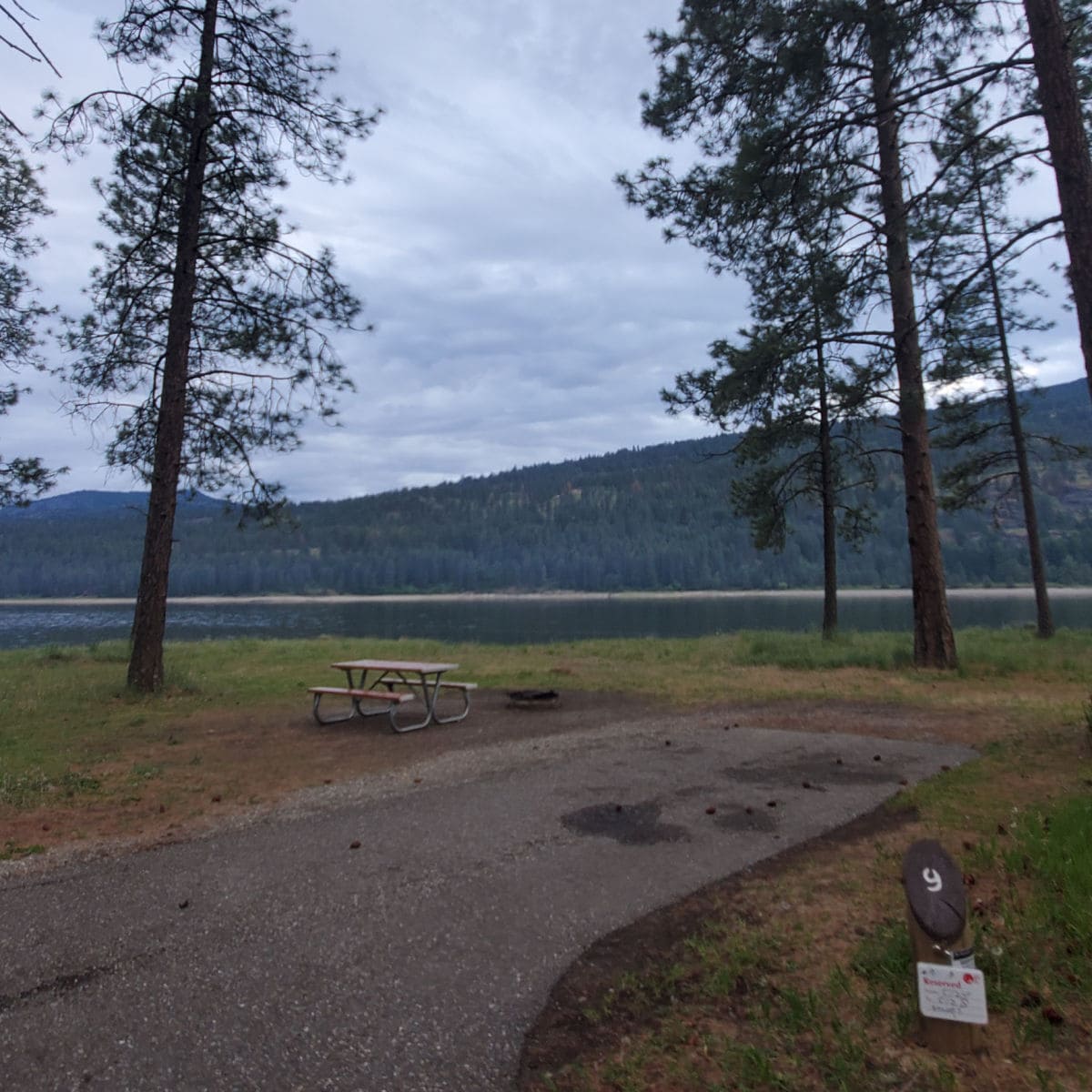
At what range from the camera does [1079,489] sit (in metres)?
121

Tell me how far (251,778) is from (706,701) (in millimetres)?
5579

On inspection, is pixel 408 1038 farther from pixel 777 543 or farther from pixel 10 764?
pixel 777 543

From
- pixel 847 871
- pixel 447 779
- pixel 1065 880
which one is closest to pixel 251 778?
pixel 447 779

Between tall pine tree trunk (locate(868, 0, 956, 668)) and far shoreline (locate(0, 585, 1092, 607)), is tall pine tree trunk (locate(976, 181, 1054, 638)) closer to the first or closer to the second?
tall pine tree trunk (locate(868, 0, 956, 668))

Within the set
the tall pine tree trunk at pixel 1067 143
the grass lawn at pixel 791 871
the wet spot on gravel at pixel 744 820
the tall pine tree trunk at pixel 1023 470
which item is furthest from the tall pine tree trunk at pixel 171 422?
the tall pine tree trunk at pixel 1023 470

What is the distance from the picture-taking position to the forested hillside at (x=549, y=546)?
102 m

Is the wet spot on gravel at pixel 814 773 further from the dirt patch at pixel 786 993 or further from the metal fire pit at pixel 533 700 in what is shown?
the metal fire pit at pixel 533 700

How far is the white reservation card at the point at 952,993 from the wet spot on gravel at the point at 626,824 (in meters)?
2.28

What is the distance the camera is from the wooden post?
2.31 meters

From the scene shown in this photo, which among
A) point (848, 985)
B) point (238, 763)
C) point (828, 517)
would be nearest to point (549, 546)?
point (828, 517)

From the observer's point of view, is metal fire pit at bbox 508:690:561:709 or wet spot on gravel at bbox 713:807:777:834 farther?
metal fire pit at bbox 508:690:561:709

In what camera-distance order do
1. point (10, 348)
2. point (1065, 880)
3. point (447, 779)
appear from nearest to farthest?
point (1065, 880), point (447, 779), point (10, 348)

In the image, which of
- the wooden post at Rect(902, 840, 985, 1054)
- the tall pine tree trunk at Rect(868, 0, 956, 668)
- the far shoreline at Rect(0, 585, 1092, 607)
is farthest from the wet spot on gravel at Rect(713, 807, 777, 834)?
the far shoreline at Rect(0, 585, 1092, 607)

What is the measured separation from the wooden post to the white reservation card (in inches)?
1.4
